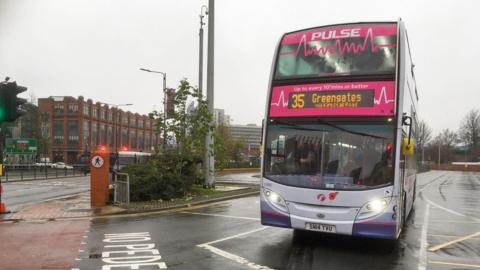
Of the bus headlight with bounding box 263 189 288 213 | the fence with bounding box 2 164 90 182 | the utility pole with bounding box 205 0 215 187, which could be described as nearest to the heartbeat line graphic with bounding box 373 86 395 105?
the bus headlight with bounding box 263 189 288 213

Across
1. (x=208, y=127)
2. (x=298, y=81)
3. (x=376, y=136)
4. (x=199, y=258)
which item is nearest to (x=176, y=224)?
(x=199, y=258)

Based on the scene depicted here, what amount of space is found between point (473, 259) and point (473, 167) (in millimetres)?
102234

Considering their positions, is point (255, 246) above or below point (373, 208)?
below

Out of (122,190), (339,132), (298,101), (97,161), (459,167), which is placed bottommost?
(459,167)

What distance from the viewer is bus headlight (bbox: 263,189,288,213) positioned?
29.6 feet

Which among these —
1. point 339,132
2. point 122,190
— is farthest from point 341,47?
point 122,190

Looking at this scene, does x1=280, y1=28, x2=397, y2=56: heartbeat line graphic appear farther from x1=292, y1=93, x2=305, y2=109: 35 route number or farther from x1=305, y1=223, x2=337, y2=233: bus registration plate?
x1=305, y1=223, x2=337, y2=233: bus registration plate

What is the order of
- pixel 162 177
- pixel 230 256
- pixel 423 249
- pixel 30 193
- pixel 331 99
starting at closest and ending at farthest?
pixel 230 256, pixel 331 99, pixel 423 249, pixel 162 177, pixel 30 193

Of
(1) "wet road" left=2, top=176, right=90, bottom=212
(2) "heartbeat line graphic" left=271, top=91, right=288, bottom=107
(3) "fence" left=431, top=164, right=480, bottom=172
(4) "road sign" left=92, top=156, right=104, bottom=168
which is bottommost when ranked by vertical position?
(3) "fence" left=431, top=164, right=480, bottom=172

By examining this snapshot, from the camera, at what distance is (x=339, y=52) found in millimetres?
9320

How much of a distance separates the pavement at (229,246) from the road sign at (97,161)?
285cm

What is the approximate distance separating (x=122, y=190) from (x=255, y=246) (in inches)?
324

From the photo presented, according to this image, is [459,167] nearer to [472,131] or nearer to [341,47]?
[472,131]

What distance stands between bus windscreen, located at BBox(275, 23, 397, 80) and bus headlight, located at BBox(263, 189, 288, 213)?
2320 millimetres
